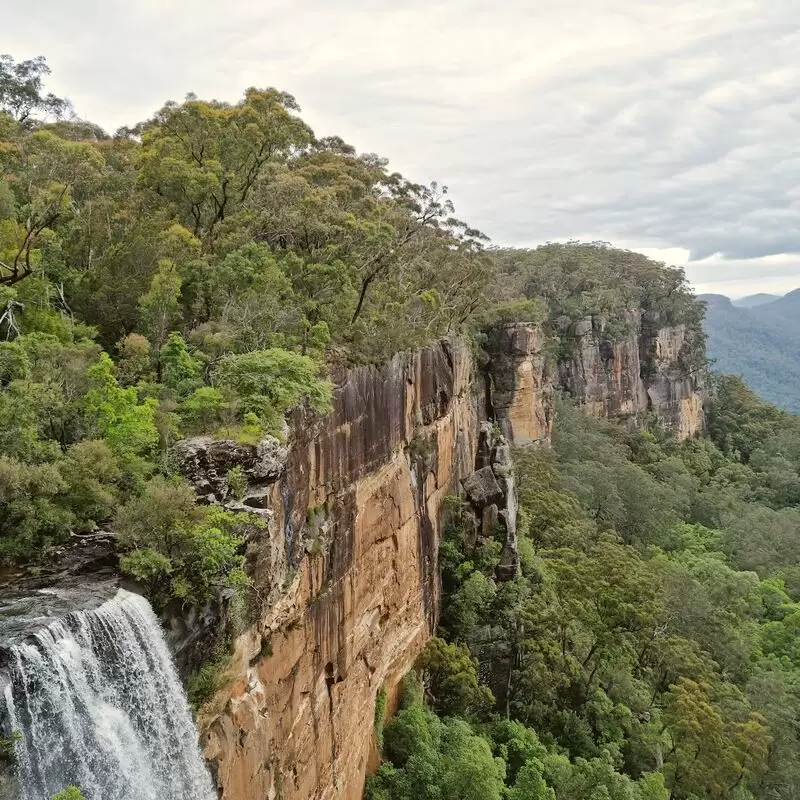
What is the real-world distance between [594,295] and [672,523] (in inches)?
844

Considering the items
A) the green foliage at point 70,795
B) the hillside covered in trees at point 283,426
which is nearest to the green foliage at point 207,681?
the hillside covered in trees at point 283,426

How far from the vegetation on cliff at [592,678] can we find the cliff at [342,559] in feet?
4.60

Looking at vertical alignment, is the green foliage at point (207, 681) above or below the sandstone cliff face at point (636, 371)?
below

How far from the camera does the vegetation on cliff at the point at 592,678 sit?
1950 centimetres

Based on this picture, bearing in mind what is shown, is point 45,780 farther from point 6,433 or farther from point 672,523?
point 672,523

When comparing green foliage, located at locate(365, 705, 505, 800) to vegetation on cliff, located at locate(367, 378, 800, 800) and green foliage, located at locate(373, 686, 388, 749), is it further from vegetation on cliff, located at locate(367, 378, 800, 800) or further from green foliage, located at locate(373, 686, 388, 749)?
green foliage, located at locate(373, 686, 388, 749)

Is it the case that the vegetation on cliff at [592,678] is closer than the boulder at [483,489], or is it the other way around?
the vegetation on cliff at [592,678]

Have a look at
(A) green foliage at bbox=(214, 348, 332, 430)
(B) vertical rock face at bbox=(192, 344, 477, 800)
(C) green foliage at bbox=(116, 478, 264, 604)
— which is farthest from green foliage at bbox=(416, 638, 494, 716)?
(C) green foliage at bbox=(116, 478, 264, 604)

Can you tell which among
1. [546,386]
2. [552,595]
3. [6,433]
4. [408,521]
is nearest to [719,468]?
[546,386]

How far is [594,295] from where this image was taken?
2293 inches

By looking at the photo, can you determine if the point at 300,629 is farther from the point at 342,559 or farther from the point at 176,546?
the point at 176,546

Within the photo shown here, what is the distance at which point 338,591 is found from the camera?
16.0 metres

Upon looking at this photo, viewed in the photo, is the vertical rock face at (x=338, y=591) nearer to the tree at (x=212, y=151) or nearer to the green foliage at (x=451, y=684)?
the green foliage at (x=451, y=684)

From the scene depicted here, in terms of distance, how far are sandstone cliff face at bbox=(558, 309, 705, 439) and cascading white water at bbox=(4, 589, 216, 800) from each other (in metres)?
48.9
